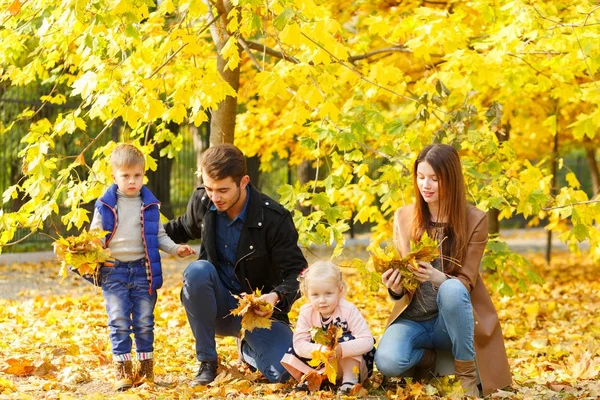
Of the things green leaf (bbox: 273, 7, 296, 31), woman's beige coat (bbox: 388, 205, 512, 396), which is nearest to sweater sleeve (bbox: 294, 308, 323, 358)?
woman's beige coat (bbox: 388, 205, 512, 396)

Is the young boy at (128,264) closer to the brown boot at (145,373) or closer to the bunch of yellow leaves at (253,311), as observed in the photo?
the brown boot at (145,373)

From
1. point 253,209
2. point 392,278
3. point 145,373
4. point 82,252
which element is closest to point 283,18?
point 253,209

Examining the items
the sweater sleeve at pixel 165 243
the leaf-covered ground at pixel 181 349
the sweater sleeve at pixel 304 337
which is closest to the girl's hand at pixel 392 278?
the sweater sleeve at pixel 304 337

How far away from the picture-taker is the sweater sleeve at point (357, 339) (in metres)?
4.27

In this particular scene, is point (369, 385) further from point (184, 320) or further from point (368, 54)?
point (368, 54)

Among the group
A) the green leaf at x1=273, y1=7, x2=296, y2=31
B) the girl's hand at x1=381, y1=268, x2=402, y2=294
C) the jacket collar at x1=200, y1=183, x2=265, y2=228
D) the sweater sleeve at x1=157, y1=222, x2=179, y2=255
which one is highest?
the green leaf at x1=273, y1=7, x2=296, y2=31

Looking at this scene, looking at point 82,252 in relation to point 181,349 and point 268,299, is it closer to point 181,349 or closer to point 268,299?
point 268,299

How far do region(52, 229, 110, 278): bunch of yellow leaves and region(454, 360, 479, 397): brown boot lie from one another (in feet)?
6.17

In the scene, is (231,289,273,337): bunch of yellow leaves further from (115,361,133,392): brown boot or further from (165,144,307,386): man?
(115,361,133,392): brown boot

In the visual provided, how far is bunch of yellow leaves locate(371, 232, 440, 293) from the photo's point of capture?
4.22 meters

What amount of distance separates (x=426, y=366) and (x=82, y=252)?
6.31 ft

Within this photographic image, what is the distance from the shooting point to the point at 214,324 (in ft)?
15.4

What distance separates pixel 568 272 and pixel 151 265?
1000 centimetres

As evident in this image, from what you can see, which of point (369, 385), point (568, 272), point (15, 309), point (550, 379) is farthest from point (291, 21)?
point (568, 272)
